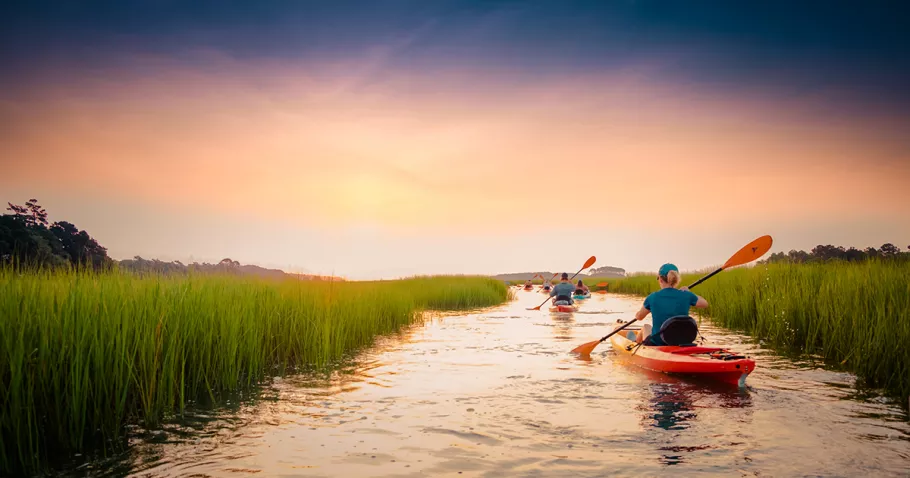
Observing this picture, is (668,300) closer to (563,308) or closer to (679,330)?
(679,330)

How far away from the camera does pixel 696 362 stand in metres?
8.59

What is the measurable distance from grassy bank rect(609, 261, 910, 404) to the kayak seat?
2463mm

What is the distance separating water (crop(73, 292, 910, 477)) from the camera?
5086 mm

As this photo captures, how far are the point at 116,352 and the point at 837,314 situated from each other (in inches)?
→ 441

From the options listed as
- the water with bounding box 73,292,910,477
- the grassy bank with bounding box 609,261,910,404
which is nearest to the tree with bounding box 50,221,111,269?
the water with bounding box 73,292,910,477

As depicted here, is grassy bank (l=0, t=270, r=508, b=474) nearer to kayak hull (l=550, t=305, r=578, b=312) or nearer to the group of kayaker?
the group of kayaker

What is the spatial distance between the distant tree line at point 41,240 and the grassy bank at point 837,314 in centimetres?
1796

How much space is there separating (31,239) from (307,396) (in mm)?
15657

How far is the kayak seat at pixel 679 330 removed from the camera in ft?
30.6

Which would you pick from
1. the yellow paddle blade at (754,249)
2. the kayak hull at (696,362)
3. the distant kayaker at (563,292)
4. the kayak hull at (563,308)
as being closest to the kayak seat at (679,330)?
the kayak hull at (696,362)

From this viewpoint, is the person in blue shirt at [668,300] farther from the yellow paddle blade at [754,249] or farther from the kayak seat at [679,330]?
the yellow paddle blade at [754,249]

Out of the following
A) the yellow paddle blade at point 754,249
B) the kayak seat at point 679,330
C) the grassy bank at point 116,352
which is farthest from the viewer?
the yellow paddle blade at point 754,249

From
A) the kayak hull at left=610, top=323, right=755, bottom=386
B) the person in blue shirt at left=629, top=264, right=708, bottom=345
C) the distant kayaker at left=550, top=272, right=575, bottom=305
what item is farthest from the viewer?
the distant kayaker at left=550, top=272, right=575, bottom=305

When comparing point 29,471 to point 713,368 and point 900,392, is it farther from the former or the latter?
point 900,392
